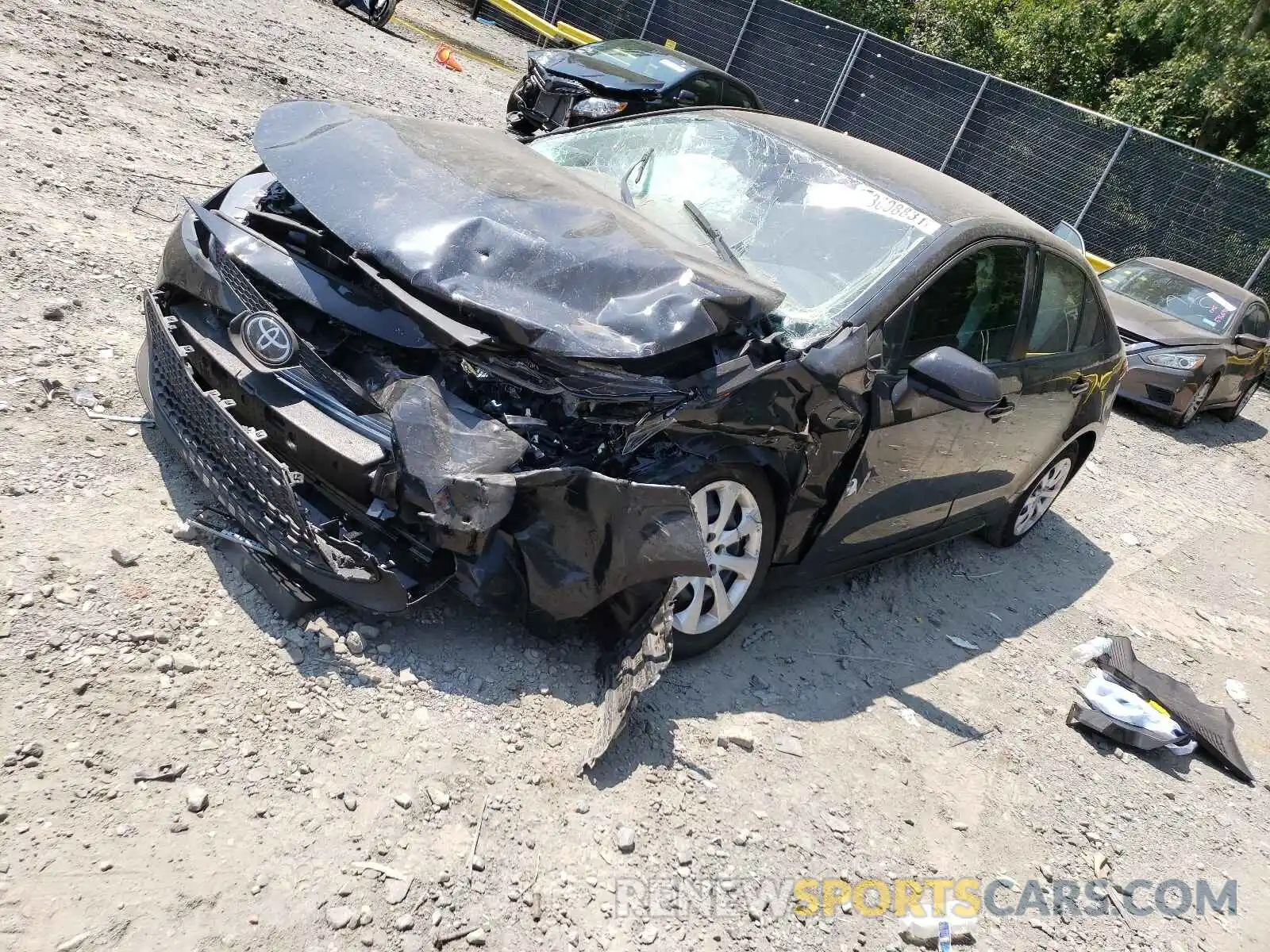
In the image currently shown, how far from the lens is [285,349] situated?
10.6 ft

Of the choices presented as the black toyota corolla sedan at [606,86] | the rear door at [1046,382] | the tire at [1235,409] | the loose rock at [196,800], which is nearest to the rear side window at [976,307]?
the rear door at [1046,382]

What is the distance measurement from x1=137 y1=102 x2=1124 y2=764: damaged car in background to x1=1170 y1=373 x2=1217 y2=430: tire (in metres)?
6.96

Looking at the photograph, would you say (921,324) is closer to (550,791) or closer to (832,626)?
(832,626)

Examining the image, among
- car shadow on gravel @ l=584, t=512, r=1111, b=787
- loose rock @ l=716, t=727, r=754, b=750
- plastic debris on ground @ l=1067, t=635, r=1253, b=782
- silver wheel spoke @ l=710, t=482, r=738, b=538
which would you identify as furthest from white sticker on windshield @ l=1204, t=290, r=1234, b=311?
loose rock @ l=716, t=727, r=754, b=750

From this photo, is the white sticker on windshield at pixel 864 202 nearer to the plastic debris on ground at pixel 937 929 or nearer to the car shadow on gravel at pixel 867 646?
the car shadow on gravel at pixel 867 646

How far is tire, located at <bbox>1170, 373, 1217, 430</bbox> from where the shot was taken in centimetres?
1029

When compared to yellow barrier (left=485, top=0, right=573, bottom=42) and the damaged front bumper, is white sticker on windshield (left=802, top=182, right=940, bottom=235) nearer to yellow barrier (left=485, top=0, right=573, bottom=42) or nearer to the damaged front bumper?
the damaged front bumper

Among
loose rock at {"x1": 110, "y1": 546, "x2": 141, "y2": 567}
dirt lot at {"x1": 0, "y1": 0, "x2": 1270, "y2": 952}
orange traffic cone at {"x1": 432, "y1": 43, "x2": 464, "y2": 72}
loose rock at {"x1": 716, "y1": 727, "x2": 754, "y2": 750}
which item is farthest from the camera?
orange traffic cone at {"x1": 432, "y1": 43, "x2": 464, "y2": 72}

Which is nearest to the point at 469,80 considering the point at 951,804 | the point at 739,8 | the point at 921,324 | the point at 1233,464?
the point at 739,8

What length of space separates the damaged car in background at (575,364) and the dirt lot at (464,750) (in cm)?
28

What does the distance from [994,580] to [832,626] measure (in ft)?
5.38

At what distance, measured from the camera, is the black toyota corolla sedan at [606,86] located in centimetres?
1163

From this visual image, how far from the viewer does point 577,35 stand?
20.5 m

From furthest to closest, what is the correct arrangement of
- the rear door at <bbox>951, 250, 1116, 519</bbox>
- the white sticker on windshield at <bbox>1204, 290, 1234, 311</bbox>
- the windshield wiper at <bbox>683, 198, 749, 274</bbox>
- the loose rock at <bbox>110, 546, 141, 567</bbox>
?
the white sticker on windshield at <bbox>1204, 290, 1234, 311</bbox> < the rear door at <bbox>951, 250, 1116, 519</bbox> < the windshield wiper at <bbox>683, 198, 749, 274</bbox> < the loose rock at <bbox>110, 546, 141, 567</bbox>
